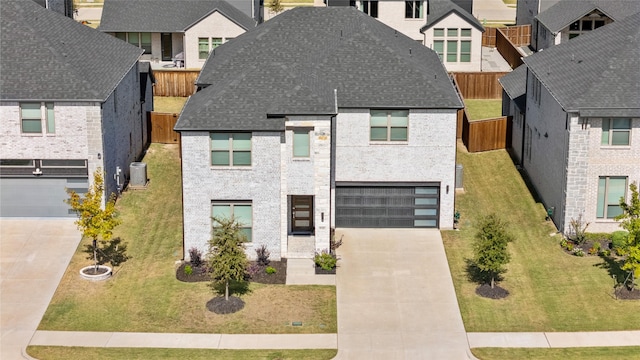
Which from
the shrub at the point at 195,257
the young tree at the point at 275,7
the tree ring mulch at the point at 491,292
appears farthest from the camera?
the young tree at the point at 275,7

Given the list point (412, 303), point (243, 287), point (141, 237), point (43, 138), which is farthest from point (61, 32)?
point (412, 303)

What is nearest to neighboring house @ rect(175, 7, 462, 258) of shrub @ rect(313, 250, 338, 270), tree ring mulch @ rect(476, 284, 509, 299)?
shrub @ rect(313, 250, 338, 270)

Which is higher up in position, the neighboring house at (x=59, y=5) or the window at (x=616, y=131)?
the neighboring house at (x=59, y=5)

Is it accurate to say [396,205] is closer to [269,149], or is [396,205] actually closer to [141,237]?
[269,149]

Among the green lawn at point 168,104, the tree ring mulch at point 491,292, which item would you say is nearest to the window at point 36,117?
the green lawn at point 168,104

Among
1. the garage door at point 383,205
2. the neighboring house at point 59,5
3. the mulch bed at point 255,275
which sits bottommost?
the mulch bed at point 255,275

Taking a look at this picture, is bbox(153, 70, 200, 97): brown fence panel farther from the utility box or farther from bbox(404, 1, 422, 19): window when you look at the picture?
the utility box

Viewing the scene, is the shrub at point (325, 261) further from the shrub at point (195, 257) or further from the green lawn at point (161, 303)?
the shrub at point (195, 257)

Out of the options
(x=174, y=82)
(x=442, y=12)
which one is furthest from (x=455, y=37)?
(x=174, y=82)
